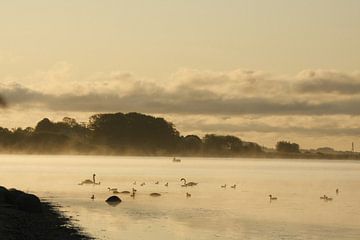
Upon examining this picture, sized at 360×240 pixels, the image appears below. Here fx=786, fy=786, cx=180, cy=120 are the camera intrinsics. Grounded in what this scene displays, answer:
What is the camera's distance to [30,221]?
57750 millimetres

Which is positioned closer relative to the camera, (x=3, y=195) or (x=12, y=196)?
(x=12, y=196)

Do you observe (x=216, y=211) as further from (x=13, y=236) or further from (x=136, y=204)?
(x=13, y=236)

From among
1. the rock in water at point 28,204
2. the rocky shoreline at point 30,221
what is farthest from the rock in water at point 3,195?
the rock in water at point 28,204

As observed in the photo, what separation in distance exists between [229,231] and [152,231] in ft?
20.0

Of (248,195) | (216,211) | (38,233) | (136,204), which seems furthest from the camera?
(248,195)

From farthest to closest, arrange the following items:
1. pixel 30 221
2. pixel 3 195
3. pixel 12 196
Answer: pixel 3 195
pixel 12 196
pixel 30 221

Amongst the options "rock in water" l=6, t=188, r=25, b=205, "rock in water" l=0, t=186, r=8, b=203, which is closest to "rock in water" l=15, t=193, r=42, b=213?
"rock in water" l=6, t=188, r=25, b=205

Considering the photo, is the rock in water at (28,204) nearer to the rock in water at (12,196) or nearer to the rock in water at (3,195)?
the rock in water at (12,196)

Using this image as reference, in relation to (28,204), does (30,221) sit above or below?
below

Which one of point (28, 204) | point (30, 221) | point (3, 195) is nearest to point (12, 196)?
point (3, 195)

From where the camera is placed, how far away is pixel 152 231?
2399 inches

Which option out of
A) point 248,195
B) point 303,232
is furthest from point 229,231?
point 248,195

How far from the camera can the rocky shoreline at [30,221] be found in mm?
48750

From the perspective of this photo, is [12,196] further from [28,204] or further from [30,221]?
[30,221]
